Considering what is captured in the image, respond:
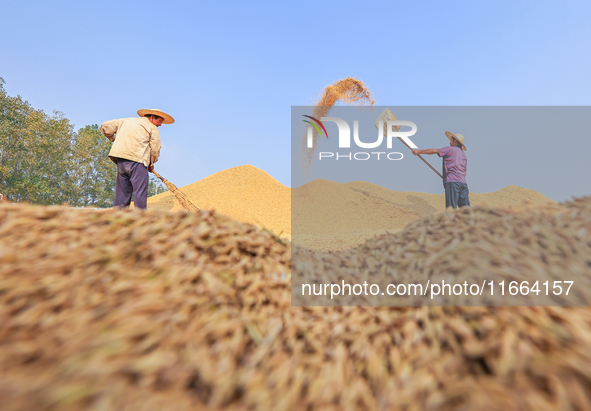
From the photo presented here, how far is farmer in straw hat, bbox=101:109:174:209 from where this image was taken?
329 centimetres

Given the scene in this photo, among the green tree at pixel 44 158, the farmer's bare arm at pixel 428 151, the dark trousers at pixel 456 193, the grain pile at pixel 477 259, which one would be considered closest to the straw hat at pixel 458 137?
the farmer's bare arm at pixel 428 151

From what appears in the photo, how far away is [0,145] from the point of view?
15570 mm

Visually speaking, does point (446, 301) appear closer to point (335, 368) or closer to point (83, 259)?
point (335, 368)

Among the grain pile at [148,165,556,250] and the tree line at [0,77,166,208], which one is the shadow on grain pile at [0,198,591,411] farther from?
the tree line at [0,77,166,208]

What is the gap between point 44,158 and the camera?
16.8 metres

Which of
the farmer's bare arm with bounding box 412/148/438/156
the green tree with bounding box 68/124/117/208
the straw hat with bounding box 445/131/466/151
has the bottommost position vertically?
the farmer's bare arm with bounding box 412/148/438/156

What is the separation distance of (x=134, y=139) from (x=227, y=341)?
300cm

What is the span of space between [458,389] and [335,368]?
357 millimetres

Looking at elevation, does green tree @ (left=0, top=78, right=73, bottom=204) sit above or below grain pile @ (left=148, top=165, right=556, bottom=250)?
above

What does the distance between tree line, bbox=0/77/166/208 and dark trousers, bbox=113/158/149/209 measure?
16.4 metres

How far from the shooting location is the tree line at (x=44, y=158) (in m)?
15.9

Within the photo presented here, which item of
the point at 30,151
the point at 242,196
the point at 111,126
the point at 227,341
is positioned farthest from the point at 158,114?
the point at 30,151

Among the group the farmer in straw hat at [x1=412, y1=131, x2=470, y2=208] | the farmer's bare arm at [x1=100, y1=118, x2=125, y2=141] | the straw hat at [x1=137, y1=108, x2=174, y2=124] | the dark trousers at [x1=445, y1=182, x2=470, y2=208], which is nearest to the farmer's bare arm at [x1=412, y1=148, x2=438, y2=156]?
the farmer in straw hat at [x1=412, y1=131, x2=470, y2=208]

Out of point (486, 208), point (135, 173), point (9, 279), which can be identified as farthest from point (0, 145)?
point (486, 208)
